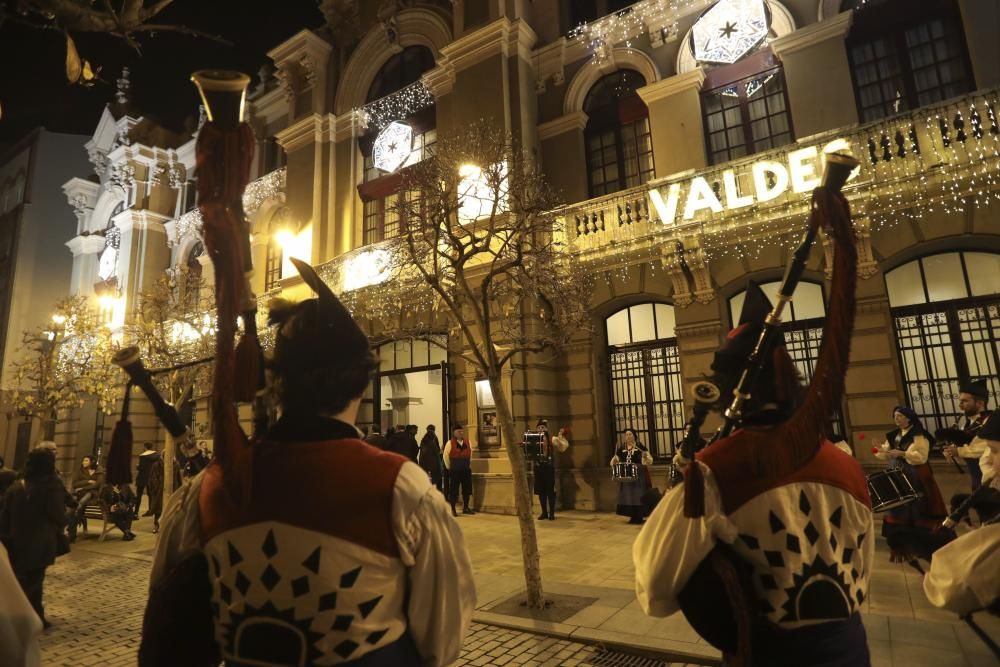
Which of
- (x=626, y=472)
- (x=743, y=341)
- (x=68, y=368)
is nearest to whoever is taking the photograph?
(x=743, y=341)

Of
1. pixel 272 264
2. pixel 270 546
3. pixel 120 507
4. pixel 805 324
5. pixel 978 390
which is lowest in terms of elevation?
pixel 120 507

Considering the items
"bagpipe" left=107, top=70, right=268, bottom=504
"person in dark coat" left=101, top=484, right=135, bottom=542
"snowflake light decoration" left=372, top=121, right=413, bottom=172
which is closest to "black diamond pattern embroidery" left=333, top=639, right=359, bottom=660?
"bagpipe" left=107, top=70, right=268, bottom=504

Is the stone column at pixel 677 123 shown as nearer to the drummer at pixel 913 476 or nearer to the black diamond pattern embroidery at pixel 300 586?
the drummer at pixel 913 476

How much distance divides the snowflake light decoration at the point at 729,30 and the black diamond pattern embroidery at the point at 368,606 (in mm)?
14457

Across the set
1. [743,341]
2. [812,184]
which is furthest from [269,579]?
[812,184]

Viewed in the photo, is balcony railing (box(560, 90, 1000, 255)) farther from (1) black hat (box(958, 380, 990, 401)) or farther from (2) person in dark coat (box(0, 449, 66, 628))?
(2) person in dark coat (box(0, 449, 66, 628))

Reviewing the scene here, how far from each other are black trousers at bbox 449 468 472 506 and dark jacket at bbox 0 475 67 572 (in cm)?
727

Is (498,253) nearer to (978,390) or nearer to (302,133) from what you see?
(978,390)

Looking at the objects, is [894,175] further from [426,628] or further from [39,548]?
[39,548]

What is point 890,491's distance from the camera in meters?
6.74

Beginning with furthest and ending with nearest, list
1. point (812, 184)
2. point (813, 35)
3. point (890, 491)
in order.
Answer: point (813, 35) < point (812, 184) < point (890, 491)

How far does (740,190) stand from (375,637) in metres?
11.8

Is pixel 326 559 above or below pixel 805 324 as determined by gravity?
below

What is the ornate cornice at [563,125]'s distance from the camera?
14523 millimetres
